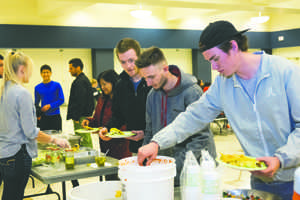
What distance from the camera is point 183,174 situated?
1.54 meters

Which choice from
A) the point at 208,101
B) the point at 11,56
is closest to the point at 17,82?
the point at 11,56

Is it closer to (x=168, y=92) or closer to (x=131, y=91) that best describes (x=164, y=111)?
(x=168, y=92)

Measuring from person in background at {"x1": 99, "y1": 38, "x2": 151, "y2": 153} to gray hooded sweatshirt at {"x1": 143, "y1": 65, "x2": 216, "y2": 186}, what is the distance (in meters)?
0.53

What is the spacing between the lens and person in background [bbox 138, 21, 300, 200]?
1635 millimetres

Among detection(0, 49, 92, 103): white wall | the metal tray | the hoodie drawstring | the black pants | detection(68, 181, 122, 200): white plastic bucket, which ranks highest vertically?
detection(0, 49, 92, 103): white wall

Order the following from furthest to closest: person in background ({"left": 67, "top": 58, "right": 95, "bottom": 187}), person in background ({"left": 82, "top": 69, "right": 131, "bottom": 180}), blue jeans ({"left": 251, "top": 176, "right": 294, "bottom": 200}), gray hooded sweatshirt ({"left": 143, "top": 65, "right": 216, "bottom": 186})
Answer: person in background ({"left": 67, "top": 58, "right": 95, "bottom": 187}) < person in background ({"left": 82, "top": 69, "right": 131, "bottom": 180}) < gray hooded sweatshirt ({"left": 143, "top": 65, "right": 216, "bottom": 186}) < blue jeans ({"left": 251, "top": 176, "right": 294, "bottom": 200})

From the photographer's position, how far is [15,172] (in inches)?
109

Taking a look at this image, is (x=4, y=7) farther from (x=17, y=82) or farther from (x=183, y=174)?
(x=183, y=174)

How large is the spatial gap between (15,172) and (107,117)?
1.39 m

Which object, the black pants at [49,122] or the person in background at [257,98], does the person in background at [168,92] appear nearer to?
the person in background at [257,98]

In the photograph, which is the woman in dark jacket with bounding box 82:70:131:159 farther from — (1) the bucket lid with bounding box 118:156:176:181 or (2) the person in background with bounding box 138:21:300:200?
(1) the bucket lid with bounding box 118:156:176:181

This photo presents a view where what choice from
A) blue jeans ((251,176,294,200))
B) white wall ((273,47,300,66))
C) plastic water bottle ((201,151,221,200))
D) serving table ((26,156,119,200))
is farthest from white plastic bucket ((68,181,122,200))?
white wall ((273,47,300,66))

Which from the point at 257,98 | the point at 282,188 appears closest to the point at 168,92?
the point at 257,98

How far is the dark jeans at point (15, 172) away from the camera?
109 inches
